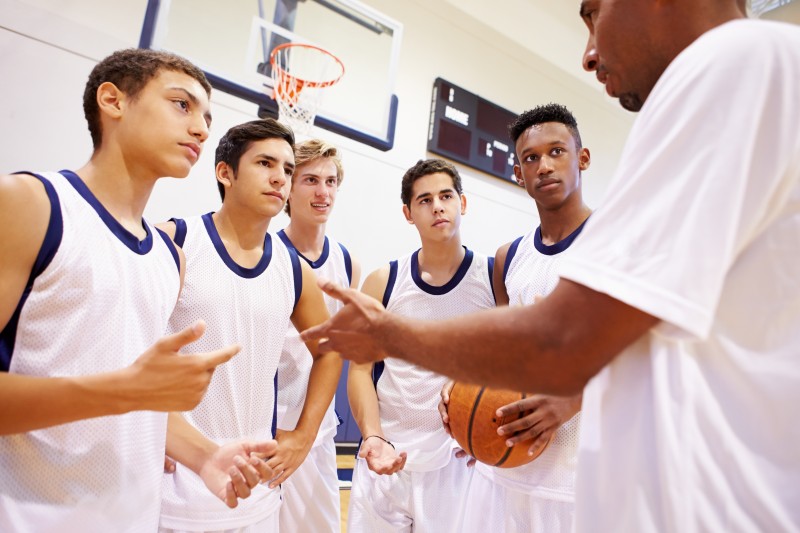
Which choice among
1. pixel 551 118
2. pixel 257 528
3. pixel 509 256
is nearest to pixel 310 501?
pixel 257 528

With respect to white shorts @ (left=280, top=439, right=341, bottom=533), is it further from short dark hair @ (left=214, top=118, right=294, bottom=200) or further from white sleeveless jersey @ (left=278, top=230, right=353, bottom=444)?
short dark hair @ (left=214, top=118, right=294, bottom=200)

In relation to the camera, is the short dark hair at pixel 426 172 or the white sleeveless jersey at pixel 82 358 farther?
the short dark hair at pixel 426 172

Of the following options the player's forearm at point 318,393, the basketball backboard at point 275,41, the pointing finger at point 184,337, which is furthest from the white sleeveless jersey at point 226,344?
the basketball backboard at point 275,41

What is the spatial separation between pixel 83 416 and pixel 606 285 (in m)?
1.24

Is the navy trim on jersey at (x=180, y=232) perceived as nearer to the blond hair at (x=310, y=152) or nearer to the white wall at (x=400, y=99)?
the blond hair at (x=310, y=152)

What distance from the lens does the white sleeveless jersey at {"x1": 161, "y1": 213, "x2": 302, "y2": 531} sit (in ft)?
6.39

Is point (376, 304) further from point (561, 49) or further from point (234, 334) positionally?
point (561, 49)

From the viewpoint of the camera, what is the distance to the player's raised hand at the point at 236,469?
5.09 ft

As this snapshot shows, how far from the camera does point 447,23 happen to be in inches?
309

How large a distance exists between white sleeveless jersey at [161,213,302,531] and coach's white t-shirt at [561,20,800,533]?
5.23 ft

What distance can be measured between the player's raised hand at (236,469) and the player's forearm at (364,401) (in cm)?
112

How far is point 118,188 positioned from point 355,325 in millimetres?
1136

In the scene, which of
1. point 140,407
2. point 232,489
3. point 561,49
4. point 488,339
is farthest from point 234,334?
point 561,49

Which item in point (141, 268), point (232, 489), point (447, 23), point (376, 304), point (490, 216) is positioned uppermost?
point (447, 23)
